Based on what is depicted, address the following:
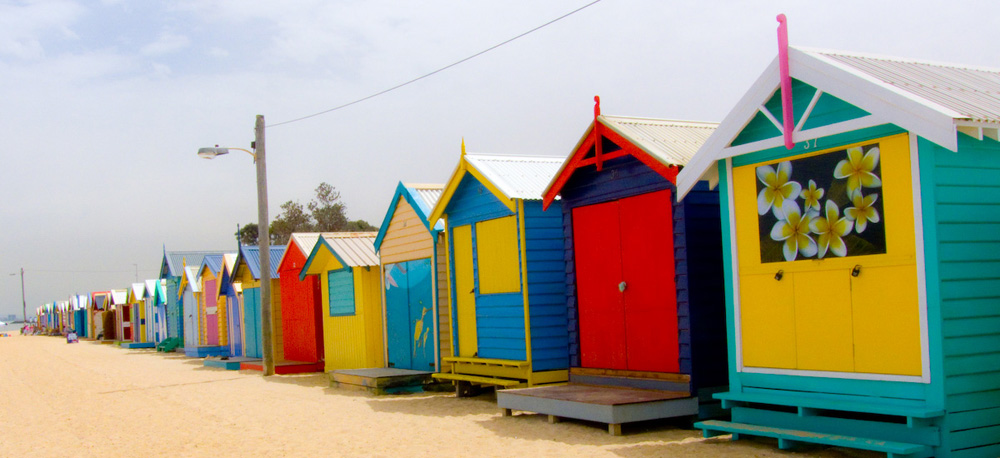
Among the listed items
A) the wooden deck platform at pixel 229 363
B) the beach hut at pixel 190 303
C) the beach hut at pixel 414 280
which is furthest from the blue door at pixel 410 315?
the beach hut at pixel 190 303

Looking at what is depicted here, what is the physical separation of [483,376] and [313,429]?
9.77 feet

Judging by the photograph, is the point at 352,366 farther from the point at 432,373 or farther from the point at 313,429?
the point at 313,429

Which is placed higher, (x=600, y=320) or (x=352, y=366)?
(x=600, y=320)

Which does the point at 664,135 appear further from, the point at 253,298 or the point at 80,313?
the point at 80,313

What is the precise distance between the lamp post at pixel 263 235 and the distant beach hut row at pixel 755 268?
15.1 ft

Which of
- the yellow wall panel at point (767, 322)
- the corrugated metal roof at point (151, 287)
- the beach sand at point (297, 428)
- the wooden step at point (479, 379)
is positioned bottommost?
the beach sand at point (297, 428)

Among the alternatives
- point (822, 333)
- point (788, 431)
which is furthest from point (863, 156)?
point (788, 431)

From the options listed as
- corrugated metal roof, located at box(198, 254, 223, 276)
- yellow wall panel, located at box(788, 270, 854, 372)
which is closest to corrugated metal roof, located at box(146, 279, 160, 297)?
corrugated metal roof, located at box(198, 254, 223, 276)

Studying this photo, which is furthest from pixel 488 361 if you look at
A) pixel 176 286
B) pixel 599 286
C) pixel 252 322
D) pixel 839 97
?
pixel 176 286

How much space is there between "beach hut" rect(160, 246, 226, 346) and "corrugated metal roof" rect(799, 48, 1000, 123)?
2968 cm

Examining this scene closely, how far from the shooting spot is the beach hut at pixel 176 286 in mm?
34719

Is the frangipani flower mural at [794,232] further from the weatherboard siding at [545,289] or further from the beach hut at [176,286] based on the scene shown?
the beach hut at [176,286]

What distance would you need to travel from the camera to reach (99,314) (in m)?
56.6

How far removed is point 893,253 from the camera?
7078mm
